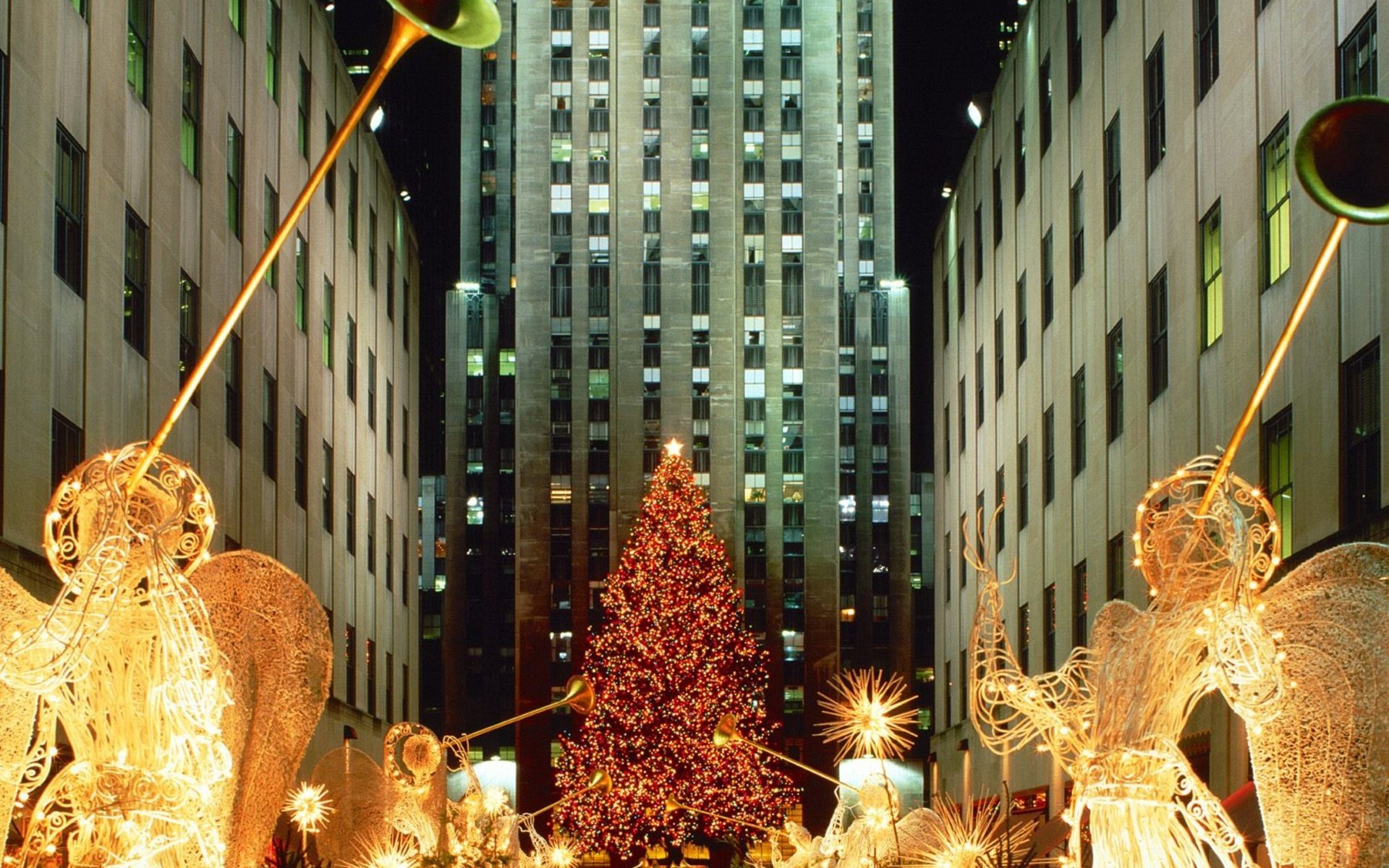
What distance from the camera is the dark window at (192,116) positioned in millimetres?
33781

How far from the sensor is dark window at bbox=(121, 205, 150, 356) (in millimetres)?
29719

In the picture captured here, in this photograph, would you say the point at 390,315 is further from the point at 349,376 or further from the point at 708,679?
the point at 708,679

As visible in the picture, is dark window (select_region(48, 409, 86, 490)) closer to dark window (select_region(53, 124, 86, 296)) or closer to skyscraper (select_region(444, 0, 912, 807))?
dark window (select_region(53, 124, 86, 296))

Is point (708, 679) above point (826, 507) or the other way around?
the other way around

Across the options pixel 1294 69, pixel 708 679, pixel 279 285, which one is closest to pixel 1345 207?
pixel 1294 69

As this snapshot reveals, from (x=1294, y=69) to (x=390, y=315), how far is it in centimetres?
3911

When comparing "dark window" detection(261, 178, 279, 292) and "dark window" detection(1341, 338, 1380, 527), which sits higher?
"dark window" detection(261, 178, 279, 292)

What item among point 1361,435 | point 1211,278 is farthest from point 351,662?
point 1361,435

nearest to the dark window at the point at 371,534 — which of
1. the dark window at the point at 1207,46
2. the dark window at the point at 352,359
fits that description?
the dark window at the point at 352,359

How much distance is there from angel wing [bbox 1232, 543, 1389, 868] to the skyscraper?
215ft

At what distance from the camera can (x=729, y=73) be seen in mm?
80875

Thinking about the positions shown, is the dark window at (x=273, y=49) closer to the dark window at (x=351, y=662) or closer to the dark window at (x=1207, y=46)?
the dark window at (x=351, y=662)

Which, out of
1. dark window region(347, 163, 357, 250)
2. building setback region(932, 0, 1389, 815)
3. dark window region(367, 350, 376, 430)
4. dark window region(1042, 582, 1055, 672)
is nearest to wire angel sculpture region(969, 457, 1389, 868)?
building setback region(932, 0, 1389, 815)

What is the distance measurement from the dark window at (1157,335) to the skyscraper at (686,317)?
46414 mm
